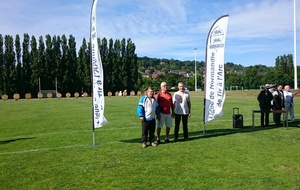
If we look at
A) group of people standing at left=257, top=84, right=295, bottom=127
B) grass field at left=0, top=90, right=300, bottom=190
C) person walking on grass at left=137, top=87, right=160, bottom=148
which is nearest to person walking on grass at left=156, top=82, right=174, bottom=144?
person walking on grass at left=137, top=87, right=160, bottom=148

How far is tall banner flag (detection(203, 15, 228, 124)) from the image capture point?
37.5 feet

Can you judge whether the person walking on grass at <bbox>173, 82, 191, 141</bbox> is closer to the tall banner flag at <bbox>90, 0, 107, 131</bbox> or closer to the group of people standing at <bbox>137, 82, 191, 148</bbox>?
the group of people standing at <bbox>137, 82, 191, 148</bbox>

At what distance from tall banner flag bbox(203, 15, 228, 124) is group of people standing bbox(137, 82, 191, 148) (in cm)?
150

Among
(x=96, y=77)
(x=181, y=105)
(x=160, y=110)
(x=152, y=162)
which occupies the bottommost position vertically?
(x=152, y=162)

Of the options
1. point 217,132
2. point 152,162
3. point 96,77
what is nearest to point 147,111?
point 96,77

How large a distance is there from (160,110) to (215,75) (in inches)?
120

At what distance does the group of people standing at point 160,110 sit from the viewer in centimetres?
928

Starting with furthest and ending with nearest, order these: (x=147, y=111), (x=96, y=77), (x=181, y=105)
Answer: (x=181, y=105), (x=96, y=77), (x=147, y=111)

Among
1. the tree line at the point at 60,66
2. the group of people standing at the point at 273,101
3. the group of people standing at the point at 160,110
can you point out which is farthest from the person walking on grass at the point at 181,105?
the tree line at the point at 60,66

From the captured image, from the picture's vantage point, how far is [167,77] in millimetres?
114750

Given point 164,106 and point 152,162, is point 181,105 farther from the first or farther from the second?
point 152,162

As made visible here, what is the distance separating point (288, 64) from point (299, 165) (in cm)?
11211

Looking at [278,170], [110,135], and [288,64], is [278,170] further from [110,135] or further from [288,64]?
[288,64]

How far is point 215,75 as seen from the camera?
11477 millimetres
